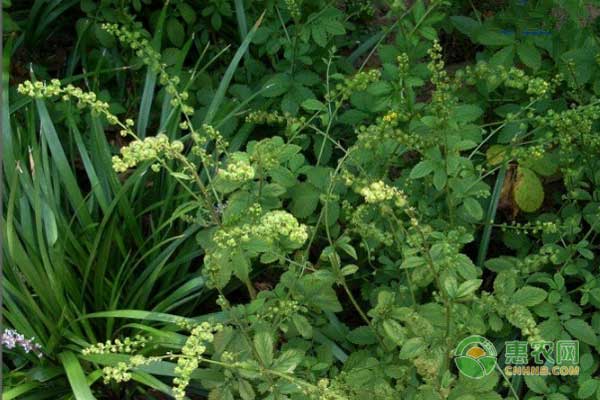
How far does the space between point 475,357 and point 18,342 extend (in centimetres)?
127

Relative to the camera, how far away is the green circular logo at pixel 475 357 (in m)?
2.37

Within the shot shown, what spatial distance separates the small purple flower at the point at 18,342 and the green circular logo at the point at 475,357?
45.9 inches

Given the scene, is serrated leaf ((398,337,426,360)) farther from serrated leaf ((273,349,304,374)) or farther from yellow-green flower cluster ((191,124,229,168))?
yellow-green flower cluster ((191,124,229,168))

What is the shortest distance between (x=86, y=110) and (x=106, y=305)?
34.0 inches

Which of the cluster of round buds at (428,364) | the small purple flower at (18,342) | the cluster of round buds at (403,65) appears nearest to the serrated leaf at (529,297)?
the cluster of round buds at (428,364)

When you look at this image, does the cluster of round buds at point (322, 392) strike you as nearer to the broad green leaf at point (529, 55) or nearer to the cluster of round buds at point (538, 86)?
the cluster of round buds at point (538, 86)

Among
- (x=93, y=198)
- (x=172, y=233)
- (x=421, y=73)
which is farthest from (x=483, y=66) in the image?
(x=93, y=198)

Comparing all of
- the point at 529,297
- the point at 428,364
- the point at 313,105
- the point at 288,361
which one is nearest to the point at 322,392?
the point at 288,361

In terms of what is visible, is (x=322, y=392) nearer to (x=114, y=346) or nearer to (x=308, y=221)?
(x=114, y=346)

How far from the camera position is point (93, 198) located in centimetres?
291

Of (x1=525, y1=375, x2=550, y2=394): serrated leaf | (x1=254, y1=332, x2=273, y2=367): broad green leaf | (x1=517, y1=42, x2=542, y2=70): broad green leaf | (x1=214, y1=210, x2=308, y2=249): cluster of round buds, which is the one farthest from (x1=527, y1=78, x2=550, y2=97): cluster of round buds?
(x1=254, y1=332, x2=273, y2=367): broad green leaf

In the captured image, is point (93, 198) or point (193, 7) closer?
point (93, 198)

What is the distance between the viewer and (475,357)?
239cm

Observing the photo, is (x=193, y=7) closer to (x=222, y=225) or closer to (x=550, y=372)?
(x=222, y=225)
